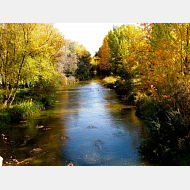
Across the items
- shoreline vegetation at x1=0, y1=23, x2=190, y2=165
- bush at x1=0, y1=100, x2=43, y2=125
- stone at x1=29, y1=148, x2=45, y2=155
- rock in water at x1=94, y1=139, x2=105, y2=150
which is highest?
shoreline vegetation at x1=0, y1=23, x2=190, y2=165

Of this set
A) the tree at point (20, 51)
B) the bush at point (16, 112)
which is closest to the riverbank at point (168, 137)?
the tree at point (20, 51)

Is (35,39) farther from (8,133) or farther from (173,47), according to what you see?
(173,47)

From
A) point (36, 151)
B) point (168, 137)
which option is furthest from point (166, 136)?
point (36, 151)

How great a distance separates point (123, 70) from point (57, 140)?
672 inches

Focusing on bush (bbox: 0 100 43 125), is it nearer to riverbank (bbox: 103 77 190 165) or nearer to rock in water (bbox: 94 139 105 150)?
rock in water (bbox: 94 139 105 150)

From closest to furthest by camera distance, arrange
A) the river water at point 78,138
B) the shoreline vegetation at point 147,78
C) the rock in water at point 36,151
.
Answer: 1. the shoreline vegetation at point 147,78
2. the river water at point 78,138
3. the rock in water at point 36,151

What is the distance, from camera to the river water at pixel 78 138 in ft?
28.4

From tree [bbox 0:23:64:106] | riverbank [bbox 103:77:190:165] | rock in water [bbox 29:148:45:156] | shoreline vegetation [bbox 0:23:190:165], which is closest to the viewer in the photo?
riverbank [bbox 103:77:190:165]

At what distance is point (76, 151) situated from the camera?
959 centimetres

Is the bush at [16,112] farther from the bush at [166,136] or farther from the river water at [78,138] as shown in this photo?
the bush at [166,136]

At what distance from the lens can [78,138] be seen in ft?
37.2

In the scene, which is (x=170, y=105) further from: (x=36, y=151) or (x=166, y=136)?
(x=36, y=151)

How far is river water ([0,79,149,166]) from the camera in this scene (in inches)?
341

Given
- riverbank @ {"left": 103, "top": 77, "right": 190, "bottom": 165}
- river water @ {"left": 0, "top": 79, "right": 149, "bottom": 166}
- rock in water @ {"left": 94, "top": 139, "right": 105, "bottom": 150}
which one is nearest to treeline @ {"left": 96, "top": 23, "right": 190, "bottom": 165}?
riverbank @ {"left": 103, "top": 77, "right": 190, "bottom": 165}
